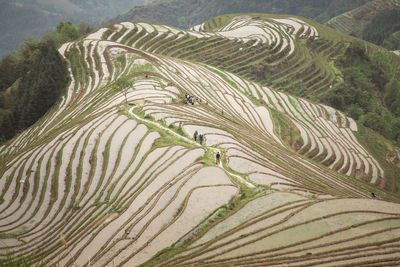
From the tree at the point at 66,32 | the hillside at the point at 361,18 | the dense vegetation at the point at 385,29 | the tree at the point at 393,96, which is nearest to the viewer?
the tree at the point at 393,96

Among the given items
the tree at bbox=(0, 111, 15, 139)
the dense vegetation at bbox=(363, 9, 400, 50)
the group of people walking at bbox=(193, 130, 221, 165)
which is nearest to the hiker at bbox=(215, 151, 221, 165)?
the group of people walking at bbox=(193, 130, 221, 165)

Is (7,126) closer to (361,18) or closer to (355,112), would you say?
(355,112)

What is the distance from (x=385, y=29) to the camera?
143 metres

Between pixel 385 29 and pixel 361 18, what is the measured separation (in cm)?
2943

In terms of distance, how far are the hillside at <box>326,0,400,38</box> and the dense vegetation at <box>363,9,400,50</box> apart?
8.66 meters

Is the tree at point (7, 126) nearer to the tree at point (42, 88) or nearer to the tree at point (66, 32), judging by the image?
the tree at point (42, 88)

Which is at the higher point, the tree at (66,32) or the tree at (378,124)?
the tree at (66,32)

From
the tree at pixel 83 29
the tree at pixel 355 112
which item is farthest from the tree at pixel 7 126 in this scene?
the tree at pixel 355 112

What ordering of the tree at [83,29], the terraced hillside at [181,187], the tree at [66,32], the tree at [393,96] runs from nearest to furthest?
1. the terraced hillside at [181,187]
2. the tree at [393,96]
3. the tree at [66,32]
4. the tree at [83,29]

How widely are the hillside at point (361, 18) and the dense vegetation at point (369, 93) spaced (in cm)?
9152

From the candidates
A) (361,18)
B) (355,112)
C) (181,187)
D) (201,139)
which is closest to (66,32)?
(201,139)

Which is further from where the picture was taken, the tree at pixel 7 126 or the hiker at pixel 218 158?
the tree at pixel 7 126

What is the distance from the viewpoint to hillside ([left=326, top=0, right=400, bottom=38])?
16212 cm

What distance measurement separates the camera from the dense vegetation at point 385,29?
129875 mm
